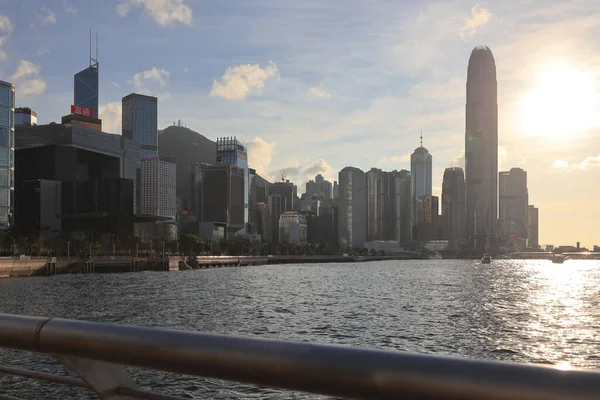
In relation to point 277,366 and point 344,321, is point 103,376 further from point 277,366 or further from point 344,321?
point 344,321

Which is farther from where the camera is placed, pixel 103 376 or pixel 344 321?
pixel 344 321

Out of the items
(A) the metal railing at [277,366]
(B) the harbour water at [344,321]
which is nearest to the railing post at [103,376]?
(A) the metal railing at [277,366]

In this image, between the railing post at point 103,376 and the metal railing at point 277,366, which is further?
the railing post at point 103,376

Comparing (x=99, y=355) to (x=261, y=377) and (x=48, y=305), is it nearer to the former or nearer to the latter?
(x=261, y=377)

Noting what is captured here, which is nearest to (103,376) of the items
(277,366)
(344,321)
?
(277,366)

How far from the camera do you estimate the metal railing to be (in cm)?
263

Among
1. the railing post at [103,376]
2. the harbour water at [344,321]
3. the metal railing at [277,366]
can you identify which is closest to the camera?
the metal railing at [277,366]

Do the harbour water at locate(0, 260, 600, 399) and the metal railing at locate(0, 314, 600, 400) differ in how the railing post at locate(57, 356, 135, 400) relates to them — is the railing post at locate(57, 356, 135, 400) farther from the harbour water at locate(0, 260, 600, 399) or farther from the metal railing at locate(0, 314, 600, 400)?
the harbour water at locate(0, 260, 600, 399)

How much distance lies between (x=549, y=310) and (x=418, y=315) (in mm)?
19745

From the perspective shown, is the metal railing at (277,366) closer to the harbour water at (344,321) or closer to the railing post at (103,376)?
the railing post at (103,376)

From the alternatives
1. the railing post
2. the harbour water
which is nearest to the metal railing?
the railing post

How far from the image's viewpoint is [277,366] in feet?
10.4

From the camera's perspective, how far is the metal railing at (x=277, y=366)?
263cm

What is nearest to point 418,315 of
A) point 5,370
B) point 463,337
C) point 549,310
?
point 463,337
